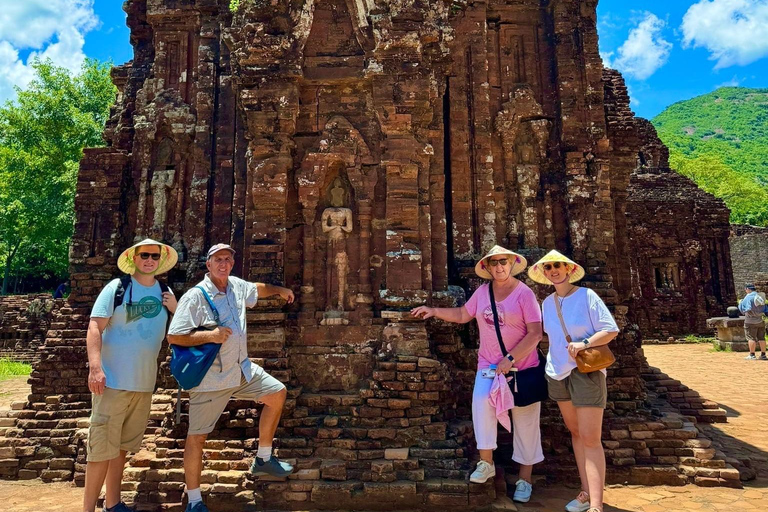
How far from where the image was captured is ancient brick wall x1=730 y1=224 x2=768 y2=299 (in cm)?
3212

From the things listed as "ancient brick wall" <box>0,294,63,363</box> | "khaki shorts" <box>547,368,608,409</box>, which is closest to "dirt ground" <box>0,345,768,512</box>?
"khaki shorts" <box>547,368,608,409</box>

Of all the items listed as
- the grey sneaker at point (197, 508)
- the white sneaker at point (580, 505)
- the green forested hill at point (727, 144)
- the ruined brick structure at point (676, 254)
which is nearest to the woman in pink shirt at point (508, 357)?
the white sneaker at point (580, 505)

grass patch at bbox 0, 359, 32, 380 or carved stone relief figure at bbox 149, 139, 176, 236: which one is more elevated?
carved stone relief figure at bbox 149, 139, 176, 236

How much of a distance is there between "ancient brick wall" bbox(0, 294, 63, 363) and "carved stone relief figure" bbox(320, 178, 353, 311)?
17.1 m

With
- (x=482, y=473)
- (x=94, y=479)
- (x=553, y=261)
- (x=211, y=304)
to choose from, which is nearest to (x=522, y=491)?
(x=482, y=473)

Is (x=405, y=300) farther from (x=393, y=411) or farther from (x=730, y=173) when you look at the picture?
(x=730, y=173)

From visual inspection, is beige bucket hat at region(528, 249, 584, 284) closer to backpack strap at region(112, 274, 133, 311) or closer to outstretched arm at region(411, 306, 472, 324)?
outstretched arm at region(411, 306, 472, 324)

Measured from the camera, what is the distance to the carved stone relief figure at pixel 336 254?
6.82 meters

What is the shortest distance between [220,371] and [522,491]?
10.7 feet

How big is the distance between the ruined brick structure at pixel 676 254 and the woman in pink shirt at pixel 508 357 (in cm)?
1894

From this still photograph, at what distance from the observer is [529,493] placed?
16.5ft

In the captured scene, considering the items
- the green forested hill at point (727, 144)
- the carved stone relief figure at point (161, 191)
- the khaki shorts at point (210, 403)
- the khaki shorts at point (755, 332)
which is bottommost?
the khaki shorts at point (210, 403)

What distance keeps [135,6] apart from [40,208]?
19960mm

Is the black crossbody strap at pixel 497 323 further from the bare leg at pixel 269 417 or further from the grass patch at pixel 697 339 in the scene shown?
the grass patch at pixel 697 339
